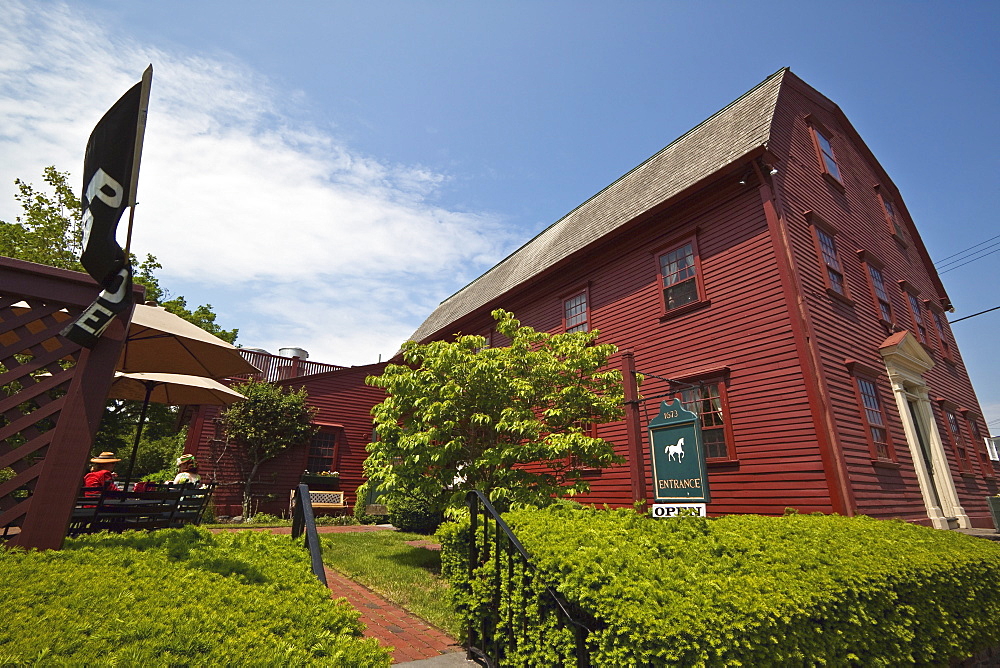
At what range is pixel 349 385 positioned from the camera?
755 inches

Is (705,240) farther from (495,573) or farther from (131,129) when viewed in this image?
(131,129)

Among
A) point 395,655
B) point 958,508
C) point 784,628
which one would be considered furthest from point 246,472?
point 958,508

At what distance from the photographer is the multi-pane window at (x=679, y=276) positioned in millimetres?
10422

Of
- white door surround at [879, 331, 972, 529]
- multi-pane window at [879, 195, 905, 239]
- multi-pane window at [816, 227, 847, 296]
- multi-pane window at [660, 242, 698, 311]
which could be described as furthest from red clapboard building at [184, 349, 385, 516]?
multi-pane window at [879, 195, 905, 239]

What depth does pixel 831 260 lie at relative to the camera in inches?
412

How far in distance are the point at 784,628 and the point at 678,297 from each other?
8.45m

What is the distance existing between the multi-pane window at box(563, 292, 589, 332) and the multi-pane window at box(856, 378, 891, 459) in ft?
19.5

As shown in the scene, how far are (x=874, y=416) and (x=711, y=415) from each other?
3.19 m

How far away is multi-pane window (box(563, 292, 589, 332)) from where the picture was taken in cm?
1288

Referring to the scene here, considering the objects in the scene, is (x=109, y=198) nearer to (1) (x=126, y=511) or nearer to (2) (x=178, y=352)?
(1) (x=126, y=511)

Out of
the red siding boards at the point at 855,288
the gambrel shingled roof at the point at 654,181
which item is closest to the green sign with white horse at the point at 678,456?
the red siding boards at the point at 855,288

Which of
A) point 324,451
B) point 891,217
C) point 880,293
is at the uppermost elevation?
point 891,217

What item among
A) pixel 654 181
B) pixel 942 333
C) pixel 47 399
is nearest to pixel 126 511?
pixel 47 399

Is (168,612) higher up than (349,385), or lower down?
lower down
